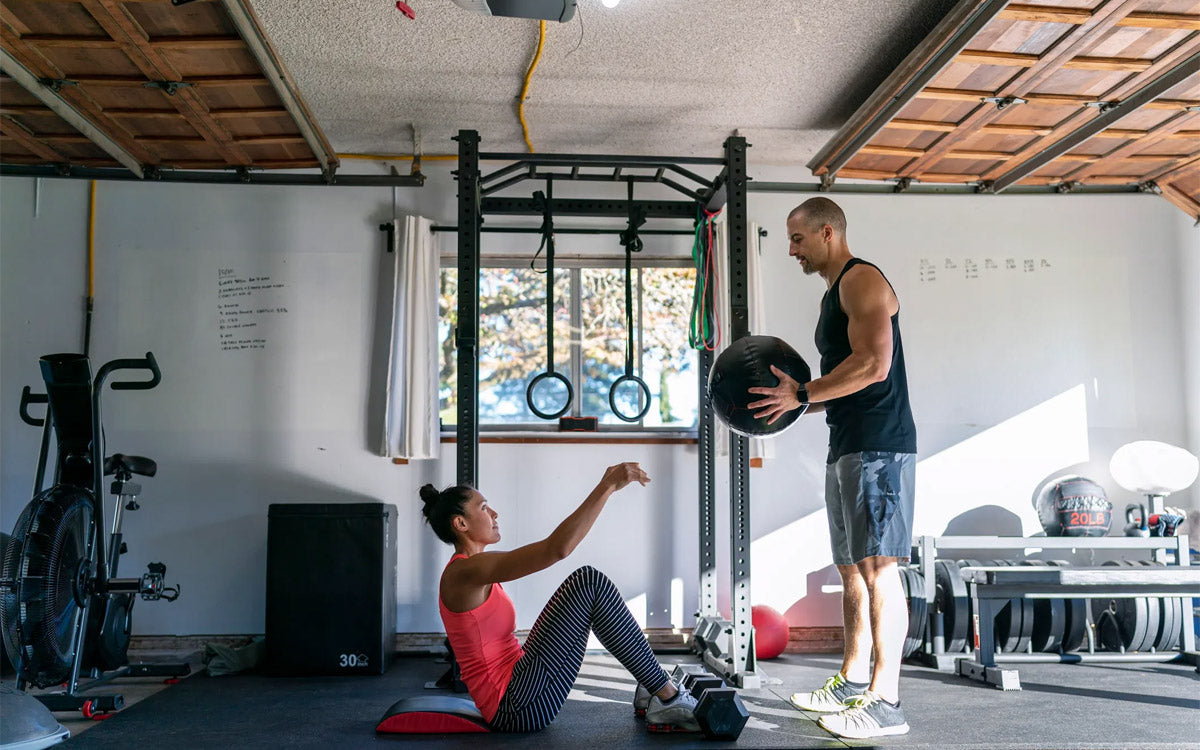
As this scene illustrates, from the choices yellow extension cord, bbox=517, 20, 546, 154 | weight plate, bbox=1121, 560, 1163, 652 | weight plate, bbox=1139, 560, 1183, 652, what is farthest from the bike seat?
weight plate, bbox=1139, 560, 1183, 652

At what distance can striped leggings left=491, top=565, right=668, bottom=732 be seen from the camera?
9.78 ft

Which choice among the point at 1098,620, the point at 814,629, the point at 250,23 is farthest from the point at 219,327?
the point at 1098,620

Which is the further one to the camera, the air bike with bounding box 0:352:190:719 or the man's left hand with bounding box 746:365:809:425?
the air bike with bounding box 0:352:190:719

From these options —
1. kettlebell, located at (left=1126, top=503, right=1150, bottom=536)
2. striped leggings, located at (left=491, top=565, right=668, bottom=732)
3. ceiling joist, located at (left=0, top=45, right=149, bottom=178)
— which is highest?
ceiling joist, located at (left=0, top=45, right=149, bottom=178)

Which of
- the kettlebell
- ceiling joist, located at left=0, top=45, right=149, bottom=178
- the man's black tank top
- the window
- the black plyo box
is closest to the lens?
the man's black tank top

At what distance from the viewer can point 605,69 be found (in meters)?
4.20

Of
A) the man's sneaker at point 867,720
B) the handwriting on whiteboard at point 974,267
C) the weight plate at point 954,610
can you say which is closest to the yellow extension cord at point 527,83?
the handwriting on whiteboard at point 974,267

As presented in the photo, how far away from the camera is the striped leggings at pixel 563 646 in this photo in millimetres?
2980

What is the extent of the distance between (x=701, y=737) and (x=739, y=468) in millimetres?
1372

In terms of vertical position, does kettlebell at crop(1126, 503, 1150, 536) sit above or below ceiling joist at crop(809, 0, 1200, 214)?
below

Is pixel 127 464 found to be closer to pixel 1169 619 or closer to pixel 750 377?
pixel 750 377

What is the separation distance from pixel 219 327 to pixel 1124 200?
5.19 m

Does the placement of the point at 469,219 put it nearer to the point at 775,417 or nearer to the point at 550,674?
the point at 775,417

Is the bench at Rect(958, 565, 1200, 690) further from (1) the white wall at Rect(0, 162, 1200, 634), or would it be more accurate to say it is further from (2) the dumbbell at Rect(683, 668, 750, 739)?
(2) the dumbbell at Rect(683, 668, 750, 739)
